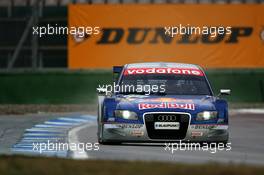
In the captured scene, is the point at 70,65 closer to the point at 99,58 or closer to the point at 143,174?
the point at 99,58

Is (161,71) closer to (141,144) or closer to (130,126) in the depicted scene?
(141,144)

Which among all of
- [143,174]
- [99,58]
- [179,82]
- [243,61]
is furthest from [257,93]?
[143,174]

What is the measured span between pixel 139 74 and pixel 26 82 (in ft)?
51.1

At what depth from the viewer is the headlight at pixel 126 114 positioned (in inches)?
589

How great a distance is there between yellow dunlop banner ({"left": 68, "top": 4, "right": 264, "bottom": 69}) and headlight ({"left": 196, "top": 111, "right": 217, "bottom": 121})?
61.6 feet

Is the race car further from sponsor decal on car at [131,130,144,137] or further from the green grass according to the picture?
the green grass

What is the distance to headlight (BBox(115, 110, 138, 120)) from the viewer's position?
1497 cm

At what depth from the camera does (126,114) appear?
1503 cm

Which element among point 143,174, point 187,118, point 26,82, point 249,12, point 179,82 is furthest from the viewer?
point 249,12

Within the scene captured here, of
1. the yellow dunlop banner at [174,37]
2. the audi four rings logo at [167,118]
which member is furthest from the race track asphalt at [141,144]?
the yellow dunlop banner at [174,37]

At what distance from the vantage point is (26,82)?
1254 inches

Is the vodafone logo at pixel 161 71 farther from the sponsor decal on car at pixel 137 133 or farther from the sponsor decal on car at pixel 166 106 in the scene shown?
the sponsor decal on car at pixel 137 133

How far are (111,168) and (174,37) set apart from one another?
24.3m

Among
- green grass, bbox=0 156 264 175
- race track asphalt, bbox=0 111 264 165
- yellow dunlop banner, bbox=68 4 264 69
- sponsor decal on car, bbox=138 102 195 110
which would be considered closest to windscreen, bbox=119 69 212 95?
race track asphalt, bbox=0 111 264 165
